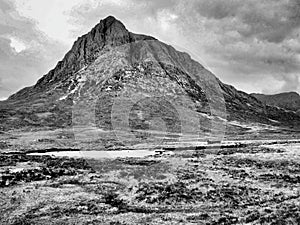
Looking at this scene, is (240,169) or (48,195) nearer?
(48,195)

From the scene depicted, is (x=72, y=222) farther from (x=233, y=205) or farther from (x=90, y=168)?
(x=90, y=168)

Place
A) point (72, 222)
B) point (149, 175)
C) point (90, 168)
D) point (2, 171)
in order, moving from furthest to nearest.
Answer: point (90, 168), point (2, 171), point (149, 175), point (72, 222)

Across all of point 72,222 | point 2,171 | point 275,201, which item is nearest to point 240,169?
point 275,201

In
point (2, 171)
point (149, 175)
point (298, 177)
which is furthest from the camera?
point (2, 171)

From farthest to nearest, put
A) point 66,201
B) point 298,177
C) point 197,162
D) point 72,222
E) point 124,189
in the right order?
point 197,162
point 298,177
point 124,189
point 66,201
point 72,222

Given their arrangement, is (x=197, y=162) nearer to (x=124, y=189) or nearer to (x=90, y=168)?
Answer: (x=90, y=168)

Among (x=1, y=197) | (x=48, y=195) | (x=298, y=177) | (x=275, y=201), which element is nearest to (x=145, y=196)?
(x=48, y=195)
